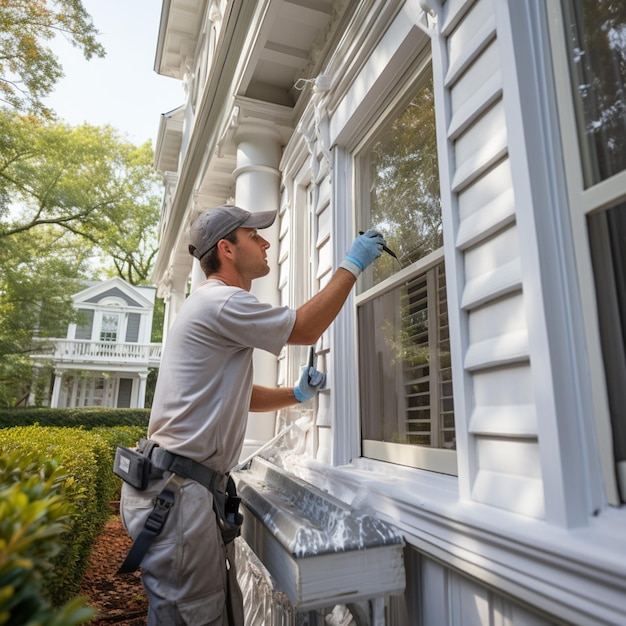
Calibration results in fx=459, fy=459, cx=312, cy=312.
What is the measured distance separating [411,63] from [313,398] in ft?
5.73

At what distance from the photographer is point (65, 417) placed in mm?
15555

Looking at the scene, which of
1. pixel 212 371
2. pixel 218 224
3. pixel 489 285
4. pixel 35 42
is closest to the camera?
pixel 489 285

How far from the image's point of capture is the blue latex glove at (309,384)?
8.04ft

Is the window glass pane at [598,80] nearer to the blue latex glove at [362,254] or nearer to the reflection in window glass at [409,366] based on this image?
the reflection in window glass at [409,366]

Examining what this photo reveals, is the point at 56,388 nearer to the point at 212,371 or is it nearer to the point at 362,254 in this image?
the point at 212,371

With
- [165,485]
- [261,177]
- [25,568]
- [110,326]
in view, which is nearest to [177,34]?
[261,177]

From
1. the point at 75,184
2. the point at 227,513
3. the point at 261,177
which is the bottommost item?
the point at 227,513

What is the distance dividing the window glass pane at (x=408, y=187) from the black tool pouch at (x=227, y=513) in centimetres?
118

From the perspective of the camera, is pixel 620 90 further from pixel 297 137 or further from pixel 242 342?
pixel 297 137

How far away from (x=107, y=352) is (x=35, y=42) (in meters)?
15.4

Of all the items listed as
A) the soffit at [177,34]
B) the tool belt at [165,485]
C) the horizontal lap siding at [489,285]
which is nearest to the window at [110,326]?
the soffit at [177,34]

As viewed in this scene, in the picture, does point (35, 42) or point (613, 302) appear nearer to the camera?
point (613, 302)

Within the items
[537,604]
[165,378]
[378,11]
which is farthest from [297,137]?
[537,604]

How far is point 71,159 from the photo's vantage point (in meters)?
17.4
